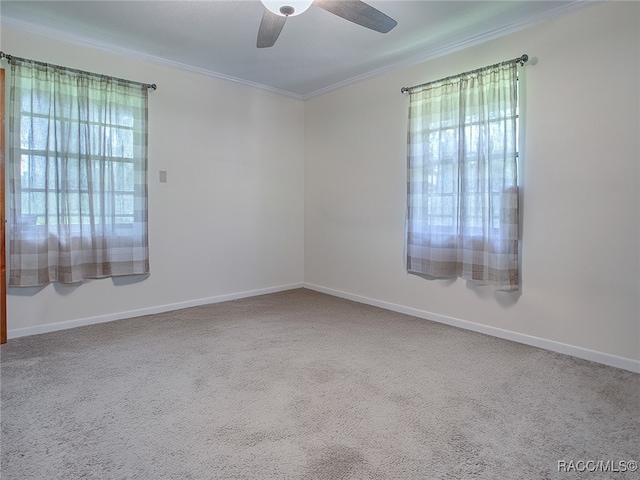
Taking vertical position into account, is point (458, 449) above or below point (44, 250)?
below

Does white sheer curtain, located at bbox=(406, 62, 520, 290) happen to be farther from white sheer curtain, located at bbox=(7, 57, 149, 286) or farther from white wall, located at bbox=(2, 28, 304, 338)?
white sheer curtain, located at bbox=(7, 57, 149, 286)

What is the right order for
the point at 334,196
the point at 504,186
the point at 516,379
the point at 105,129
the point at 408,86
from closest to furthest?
the point at 516,379, the point at 504,186, the point at 105,129, the point at 408,86, the point at 334,196

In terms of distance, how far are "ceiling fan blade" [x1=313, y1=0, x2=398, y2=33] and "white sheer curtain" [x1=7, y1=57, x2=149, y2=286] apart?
232cm

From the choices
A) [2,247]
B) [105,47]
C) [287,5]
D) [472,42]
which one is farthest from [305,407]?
[105,47]

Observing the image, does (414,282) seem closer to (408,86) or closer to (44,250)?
(408,86)

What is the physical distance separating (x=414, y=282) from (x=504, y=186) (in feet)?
4.32

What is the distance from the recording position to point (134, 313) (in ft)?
12.5

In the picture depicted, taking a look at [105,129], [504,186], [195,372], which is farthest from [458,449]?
[105,129]

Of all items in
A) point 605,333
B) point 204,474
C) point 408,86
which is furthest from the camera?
point 408,86

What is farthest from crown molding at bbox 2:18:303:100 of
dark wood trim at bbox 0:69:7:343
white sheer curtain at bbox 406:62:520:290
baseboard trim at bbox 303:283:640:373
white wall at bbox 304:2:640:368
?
baseboard trim at bbox 303:283:640:373

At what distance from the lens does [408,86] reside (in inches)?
154

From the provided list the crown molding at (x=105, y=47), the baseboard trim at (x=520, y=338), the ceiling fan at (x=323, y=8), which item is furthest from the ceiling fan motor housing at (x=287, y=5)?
the baseboard trim at (x=520, y=338)

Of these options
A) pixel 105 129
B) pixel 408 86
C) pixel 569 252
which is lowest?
pixel 569 252

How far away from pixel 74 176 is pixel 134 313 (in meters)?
1.40
